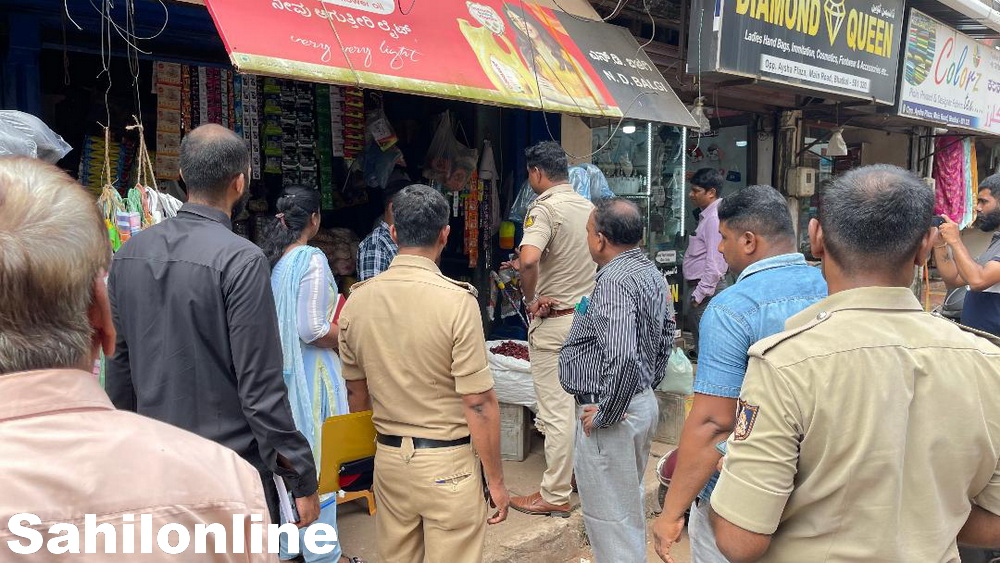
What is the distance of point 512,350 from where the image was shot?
521 centimetres

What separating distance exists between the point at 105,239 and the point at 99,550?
436 millimetres

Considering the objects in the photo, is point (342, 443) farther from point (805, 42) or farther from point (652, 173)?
point (805, 42)

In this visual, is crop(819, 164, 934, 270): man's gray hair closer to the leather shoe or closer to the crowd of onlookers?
the crowd of onlookers

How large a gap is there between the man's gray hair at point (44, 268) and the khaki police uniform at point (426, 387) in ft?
4.95

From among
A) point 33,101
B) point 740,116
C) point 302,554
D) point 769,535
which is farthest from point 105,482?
point 740,116

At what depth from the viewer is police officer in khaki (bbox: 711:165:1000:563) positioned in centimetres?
146

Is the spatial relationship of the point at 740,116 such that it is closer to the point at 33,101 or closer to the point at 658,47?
the point at 658,47

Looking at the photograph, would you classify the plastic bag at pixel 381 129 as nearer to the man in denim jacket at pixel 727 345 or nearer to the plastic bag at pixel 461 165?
the plastic bag at pixel 461 165

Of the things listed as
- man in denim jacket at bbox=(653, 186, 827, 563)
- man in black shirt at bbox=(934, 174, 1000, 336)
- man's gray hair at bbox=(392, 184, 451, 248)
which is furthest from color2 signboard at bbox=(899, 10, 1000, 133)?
man's gray hair at bbox=(392, 184, 451, 248)

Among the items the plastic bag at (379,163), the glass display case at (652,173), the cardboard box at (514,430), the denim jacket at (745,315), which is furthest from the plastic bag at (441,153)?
the denim jacket at (745,315)

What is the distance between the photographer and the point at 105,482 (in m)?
0.86

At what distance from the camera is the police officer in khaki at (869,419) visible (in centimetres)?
146

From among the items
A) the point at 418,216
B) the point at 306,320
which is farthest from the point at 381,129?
the point at 418,216

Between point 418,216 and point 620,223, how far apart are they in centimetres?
95
